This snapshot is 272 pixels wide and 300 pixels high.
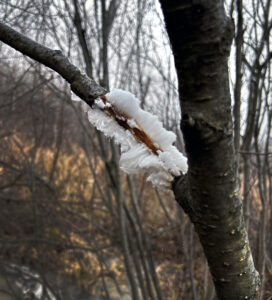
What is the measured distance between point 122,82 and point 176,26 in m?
2.56

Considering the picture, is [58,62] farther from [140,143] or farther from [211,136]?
[211,136]

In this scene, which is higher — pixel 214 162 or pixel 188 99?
pixel 188 99

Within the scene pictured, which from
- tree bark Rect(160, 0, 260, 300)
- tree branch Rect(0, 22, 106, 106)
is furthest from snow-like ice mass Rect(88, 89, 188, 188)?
tree bark Rect(160, 0, 260, 300)

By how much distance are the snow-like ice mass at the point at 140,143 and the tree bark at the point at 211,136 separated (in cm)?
14

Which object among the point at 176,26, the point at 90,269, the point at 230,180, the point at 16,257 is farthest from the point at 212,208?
the point at 16,257

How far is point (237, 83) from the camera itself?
1.53m

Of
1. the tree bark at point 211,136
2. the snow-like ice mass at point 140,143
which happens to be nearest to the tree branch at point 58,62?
the snow-like ice mass at point 140,143

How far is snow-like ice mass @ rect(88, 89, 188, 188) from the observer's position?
0.90m

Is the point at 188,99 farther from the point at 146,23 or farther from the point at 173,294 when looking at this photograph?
the point at 173,294

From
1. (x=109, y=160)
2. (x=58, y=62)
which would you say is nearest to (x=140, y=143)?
(x=58, y=62)

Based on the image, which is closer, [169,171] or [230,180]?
[230,180]

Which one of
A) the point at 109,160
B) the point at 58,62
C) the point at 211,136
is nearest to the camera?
the point at 211,136

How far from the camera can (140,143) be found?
93 cm

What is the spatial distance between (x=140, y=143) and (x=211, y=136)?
362mm
